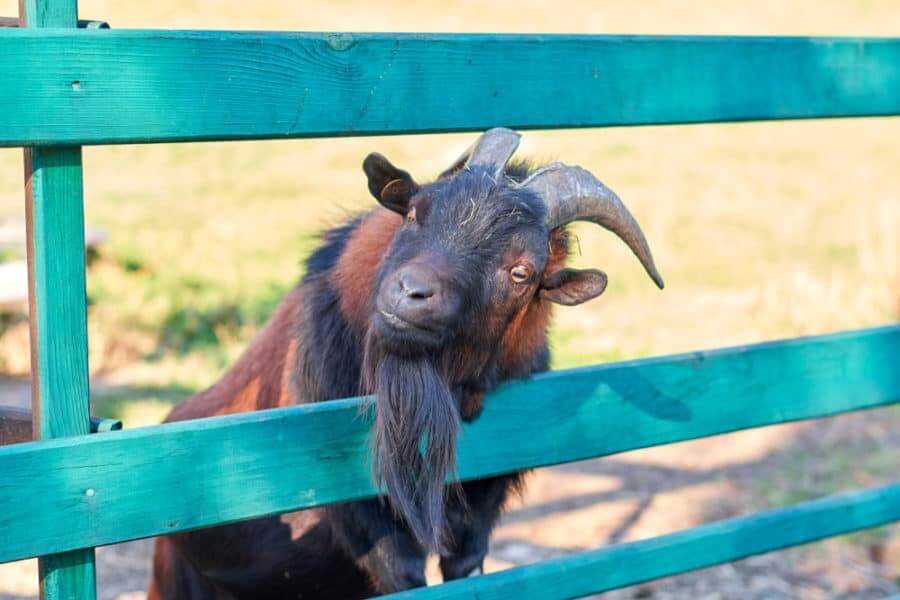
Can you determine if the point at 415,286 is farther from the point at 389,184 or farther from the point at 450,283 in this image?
the point at 389,184

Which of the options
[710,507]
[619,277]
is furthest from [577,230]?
[619,277]

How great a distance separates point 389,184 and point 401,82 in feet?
1.70

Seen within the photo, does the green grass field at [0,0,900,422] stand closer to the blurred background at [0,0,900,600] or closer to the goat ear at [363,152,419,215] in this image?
the blurred background at [0,0,900,600]

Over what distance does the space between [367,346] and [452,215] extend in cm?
42

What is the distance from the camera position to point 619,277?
1085 centimetres

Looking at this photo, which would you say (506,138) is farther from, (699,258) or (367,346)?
(699,258)

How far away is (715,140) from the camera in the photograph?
1745 cm

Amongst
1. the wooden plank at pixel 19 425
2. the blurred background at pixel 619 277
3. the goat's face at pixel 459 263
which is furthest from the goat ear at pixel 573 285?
the wooden plank at pixel 19 425

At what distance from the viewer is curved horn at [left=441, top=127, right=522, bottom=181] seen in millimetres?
3133

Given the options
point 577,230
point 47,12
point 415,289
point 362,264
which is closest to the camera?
point 47,12

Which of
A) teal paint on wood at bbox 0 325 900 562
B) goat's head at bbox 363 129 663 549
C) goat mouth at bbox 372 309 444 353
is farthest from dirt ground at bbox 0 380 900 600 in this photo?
goat mouth at bbox 372 309 444 353

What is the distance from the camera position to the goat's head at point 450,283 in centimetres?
296

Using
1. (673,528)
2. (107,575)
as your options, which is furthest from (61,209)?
(673,528)

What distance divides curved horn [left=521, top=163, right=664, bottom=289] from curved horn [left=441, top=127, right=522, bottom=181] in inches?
4.3
